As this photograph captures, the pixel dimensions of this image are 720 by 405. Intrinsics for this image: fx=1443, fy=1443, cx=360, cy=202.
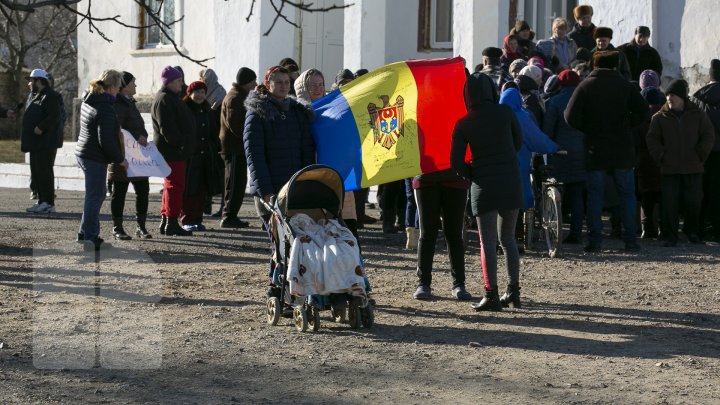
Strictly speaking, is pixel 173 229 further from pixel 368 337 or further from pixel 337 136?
pixel 368 337

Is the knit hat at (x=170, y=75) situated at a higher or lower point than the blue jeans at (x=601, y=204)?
higher

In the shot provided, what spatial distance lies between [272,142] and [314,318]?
164 cm

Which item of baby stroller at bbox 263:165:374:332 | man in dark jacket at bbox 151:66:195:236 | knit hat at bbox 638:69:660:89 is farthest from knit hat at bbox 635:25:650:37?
baby stroller at bbox 263:165:374:332

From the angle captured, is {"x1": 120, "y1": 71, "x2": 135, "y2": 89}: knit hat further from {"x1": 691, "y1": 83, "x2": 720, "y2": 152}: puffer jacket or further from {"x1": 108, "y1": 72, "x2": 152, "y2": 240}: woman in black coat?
{"x1": 691, "y1": 83, "x2": 720, "y2": 152}: puffer jacket

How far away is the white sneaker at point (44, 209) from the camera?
20.3m

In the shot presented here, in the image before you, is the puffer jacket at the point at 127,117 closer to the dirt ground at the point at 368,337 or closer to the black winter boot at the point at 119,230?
the black winter boot at the point at 119,230

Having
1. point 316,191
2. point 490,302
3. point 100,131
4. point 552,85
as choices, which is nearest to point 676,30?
point 552,85

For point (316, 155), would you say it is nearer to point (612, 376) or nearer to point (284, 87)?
point (284, 87)

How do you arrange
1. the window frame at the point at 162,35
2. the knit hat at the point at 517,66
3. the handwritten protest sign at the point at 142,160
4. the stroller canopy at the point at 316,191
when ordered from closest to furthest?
1. the stroller canopy at the point at 316,191
2. the handwritten protest sign at the point at 142,160
3. the knit hat at the point at 517,66
4. the window frame at the point at 162,35

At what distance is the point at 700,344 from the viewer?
31.9 ft

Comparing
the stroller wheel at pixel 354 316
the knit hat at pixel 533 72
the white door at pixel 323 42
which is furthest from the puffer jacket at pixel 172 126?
the white door at pixel 323 42

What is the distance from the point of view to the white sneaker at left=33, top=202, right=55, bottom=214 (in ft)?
66.4

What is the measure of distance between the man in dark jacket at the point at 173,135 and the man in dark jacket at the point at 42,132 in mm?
4098

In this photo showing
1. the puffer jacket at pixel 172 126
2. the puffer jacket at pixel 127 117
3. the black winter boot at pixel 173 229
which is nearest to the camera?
the puffer jacket at pixel 127 117
